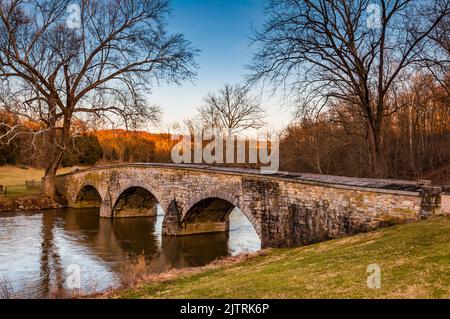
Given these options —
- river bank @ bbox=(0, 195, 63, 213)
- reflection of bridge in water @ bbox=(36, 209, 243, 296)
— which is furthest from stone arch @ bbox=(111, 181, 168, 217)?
river bank @ bbox=(0, 195, 63, 213)

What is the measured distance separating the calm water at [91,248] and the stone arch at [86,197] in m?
4.93

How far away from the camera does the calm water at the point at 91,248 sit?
1492 centimetres

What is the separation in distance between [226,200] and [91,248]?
7202 millimetres

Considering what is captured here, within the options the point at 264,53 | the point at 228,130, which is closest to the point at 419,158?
the point at 228,130

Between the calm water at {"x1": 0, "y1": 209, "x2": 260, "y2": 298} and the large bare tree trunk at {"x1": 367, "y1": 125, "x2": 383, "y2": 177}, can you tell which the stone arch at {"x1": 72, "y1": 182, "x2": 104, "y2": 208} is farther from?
the large bare tree trunk at {"x1": 367, "y1": 125, "x2": 383, "y2": 177}

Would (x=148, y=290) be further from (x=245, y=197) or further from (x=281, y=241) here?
(x=245, y=197)

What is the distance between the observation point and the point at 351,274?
302 inches

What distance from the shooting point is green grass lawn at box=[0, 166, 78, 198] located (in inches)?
1450

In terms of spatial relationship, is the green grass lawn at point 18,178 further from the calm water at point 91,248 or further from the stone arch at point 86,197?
the calm water at point 91,248

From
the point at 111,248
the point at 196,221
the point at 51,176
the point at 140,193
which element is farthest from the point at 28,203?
the point at 196,221

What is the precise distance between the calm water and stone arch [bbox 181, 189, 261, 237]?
200 centimetres

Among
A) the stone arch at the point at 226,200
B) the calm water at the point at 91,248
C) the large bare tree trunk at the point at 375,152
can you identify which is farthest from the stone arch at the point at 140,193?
the large bare tree trunk at the point at 375,152

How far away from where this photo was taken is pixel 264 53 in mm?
17984

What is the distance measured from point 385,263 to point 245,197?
1014 cm
